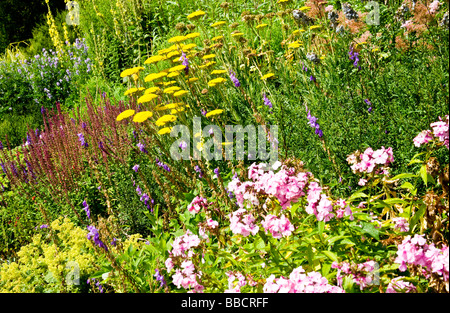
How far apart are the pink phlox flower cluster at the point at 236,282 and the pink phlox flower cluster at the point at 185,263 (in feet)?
0.45

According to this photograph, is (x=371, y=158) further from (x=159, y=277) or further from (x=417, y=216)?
(x=159, y=277)

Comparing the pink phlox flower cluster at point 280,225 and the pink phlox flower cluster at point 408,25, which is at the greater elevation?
the pink phlox flower cluster at point 408,25

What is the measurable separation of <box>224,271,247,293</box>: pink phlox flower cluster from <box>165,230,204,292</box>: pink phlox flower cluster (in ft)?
0.45

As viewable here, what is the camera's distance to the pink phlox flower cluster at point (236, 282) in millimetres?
1895

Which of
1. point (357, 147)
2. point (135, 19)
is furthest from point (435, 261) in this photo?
point (135, 19)

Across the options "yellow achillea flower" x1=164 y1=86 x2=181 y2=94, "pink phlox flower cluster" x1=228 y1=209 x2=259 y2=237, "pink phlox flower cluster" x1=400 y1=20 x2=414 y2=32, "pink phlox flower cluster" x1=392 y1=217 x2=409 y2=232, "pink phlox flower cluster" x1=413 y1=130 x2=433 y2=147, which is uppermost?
"pink phlox flower cluster" x1=400 y1=20 x2=414 y2=32

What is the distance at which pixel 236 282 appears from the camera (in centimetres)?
197

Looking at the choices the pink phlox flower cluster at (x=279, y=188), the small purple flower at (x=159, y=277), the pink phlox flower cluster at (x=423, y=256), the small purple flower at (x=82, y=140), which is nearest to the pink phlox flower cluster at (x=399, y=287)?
the pink phlox flower cluster at (x=423, y=256)

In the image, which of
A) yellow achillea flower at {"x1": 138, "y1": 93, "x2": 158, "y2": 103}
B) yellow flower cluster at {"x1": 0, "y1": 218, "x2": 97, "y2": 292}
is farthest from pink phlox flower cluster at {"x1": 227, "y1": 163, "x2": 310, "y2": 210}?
yellow achillea flower at {"x1": 138, "y1": 93, "x2": 158, "y2": 103}

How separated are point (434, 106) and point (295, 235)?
1.39 m

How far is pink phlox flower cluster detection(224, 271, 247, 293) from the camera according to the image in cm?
189

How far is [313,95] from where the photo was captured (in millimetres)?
3844

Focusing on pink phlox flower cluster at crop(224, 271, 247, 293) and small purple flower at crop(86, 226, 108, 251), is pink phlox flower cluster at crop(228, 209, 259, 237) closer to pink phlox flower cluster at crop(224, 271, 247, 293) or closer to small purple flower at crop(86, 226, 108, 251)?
pink phlox flower cluster at crop(224, 271, 247, 293)

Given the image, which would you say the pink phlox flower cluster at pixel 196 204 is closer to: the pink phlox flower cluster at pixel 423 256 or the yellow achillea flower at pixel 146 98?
the pink phlox flower cluster at pixel 423 256
